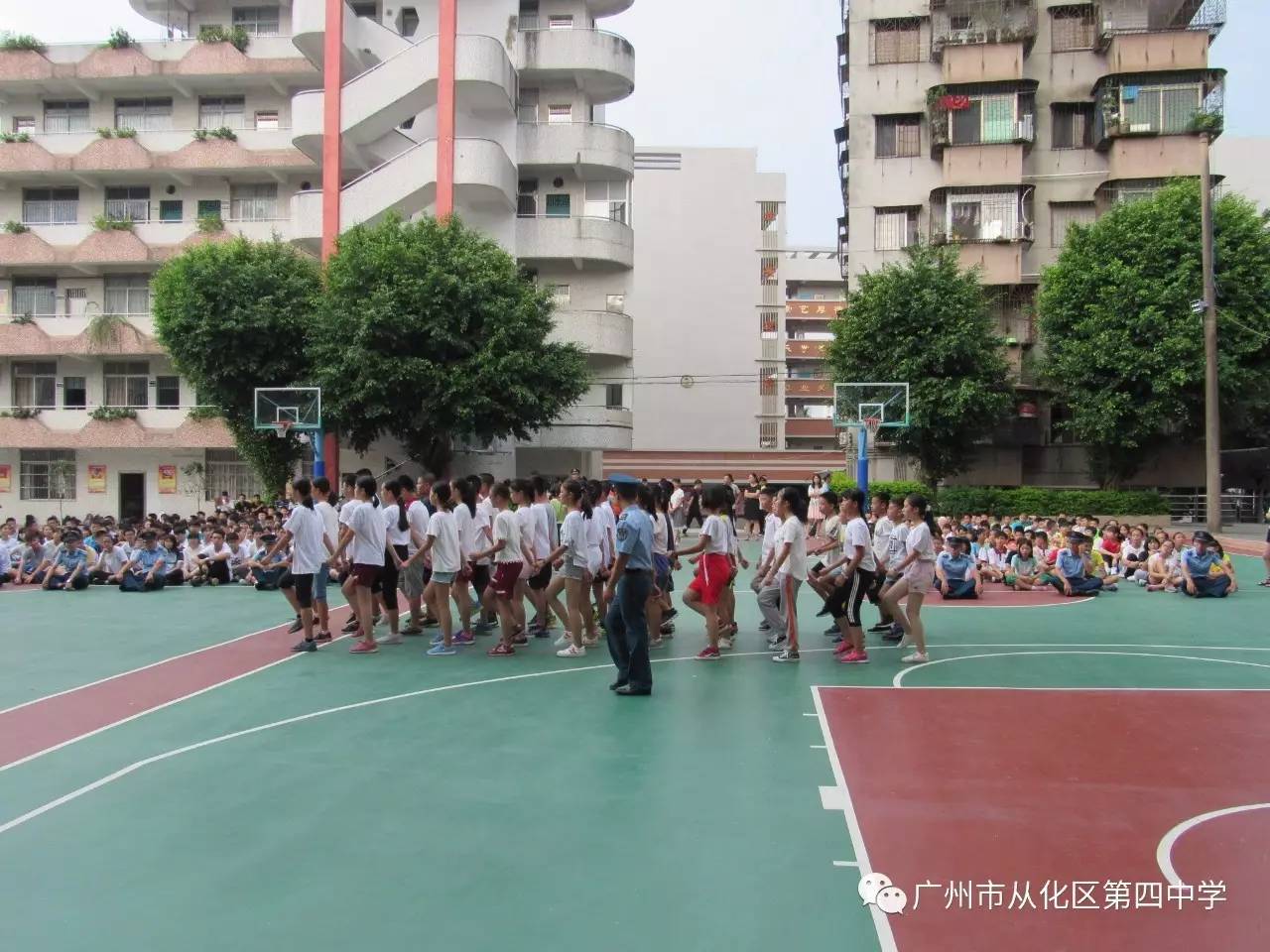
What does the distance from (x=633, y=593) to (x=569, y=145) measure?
23.3 metres

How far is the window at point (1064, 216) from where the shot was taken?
29844mm

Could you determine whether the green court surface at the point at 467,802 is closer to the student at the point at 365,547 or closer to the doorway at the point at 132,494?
the student at the point at 365,547

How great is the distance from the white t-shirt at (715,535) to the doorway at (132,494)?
26.4 meters

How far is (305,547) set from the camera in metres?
9.41

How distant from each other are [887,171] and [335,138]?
53.9 feet

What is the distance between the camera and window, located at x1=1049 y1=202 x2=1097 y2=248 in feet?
97.9

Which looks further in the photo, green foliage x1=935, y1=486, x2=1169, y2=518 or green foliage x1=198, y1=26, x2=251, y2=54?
green foliage x1=198, y1=26, x2=251, y2=54

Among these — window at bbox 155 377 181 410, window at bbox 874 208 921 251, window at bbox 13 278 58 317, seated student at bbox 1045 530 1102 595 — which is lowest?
seated student at bbox 1045 530 1102 595

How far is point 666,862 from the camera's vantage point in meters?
4.49

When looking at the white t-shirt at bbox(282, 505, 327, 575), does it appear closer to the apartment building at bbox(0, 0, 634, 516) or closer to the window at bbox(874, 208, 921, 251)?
the apartment building at bbox(0, 0, 634, 516)

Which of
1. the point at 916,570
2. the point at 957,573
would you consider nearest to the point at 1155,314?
the point at 957,573

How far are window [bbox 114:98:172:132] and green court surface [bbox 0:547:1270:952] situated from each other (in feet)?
85.0

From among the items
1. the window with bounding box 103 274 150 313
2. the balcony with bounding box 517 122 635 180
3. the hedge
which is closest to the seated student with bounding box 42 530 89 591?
the hedge

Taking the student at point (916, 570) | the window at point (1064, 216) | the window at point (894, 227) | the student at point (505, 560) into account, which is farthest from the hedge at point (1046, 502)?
the student at point (505, 560)
